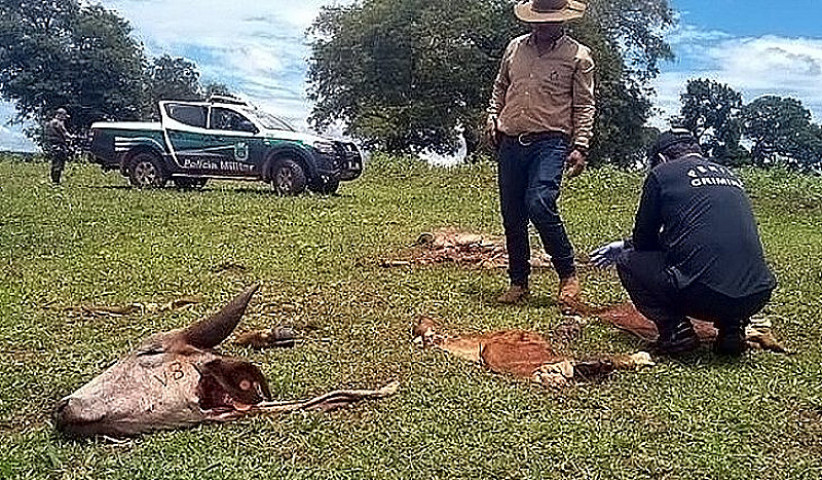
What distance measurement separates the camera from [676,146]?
17.0ft

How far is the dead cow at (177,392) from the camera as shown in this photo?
3611 mm

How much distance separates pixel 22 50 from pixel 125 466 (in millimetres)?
49659

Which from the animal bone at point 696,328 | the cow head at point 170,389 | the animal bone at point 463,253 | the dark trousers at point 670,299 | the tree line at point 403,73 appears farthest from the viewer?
the tree line at point 403,73

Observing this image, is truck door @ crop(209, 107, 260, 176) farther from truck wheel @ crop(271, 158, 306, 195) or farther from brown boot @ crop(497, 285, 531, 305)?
brown boot @ crop(497, 285, 531, 305)

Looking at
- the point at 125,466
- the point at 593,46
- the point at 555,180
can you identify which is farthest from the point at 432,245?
the point at 593,46

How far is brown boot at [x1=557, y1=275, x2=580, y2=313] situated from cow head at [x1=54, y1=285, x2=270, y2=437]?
2.62 metres

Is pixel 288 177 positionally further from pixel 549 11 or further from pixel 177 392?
pixel 177 392

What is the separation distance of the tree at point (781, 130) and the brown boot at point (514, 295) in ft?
90.6

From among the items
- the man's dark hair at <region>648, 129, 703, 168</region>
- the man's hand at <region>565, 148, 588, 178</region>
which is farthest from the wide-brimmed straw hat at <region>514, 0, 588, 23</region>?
the man's dark hair at <region>648, 129, 703, 168</region>

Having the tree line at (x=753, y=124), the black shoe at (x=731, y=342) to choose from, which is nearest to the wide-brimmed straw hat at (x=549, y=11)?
the black shoe at (x=731, y=342)

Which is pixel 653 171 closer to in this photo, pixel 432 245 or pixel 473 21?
pixel 432 245

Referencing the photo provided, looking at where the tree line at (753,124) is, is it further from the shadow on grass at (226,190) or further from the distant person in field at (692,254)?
the distant person in field at (692,254)

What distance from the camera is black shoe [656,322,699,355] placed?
16.1 feet

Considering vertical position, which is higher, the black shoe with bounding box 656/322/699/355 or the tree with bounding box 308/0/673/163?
the tree with bounding box 308/0/673/163
